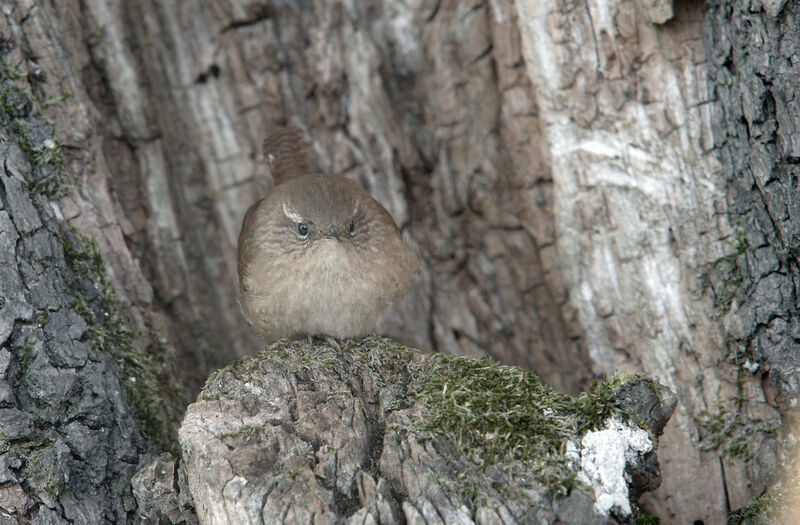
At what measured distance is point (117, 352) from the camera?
3146 mm

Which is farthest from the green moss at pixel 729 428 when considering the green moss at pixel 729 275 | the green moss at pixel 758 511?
the green moss at pixel 729 275

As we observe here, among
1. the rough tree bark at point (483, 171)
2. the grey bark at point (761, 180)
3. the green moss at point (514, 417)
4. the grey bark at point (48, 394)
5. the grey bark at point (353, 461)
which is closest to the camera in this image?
the grey bark at point (353, 461)

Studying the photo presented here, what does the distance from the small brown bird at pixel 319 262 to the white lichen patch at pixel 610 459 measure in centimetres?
142

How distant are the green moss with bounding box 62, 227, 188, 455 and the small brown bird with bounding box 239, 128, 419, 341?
2.03 feet

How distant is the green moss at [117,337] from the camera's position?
3.09 m

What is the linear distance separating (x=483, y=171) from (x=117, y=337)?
2.34m

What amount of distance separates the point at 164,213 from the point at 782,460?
3.48 metres

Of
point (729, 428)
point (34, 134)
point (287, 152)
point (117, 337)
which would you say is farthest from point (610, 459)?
point (34, 134)

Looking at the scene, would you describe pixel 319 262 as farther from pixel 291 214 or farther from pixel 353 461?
pixel 353 461

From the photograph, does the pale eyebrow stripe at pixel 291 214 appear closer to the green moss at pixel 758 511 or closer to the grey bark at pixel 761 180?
the grey bark at pixel 761 180

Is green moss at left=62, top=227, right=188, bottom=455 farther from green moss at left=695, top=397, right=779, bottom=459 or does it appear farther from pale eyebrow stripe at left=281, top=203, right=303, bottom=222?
green moss at left=695, top=397, right=779, bottom=459

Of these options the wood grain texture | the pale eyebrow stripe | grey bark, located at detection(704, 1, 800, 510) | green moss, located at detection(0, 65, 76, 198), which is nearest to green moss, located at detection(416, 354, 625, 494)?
grey bark, located at detection(704, 1, 800, 510)

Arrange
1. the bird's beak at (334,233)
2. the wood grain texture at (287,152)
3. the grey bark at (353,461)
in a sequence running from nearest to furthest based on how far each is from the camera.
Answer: the grey bark at (353,461) → the bird's beak at (334,233) → the wood grain texture at (287,152)

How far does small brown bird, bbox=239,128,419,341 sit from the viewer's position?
3.38 m
